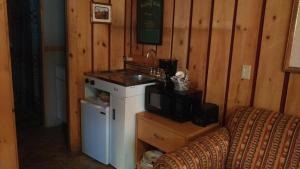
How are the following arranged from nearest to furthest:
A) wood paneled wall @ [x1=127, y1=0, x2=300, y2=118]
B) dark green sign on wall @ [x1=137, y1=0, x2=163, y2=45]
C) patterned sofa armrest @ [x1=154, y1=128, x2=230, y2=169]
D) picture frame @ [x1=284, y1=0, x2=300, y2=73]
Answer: patterned sofa armrest @ [x1=154, y1=128, x2=230, y2=169] < picture frame @ [x1=284, y1=0, x2=300, y2=73] < wood paneled wall @ [x1=127, y1=0, x2=300, y2=118] < dark green sign on wall @ [x1=137, y1=0, x2=163, y2=45]

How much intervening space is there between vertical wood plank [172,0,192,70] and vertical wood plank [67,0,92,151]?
3.19ft

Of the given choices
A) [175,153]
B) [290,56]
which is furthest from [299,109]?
[175,153]

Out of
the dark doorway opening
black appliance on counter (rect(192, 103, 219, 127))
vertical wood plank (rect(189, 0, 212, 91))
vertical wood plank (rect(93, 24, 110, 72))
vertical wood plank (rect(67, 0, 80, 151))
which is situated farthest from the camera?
the dark doorway opening

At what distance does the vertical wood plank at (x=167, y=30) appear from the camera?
2.70m

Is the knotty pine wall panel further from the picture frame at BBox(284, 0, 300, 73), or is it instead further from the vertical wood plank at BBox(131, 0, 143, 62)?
the picture frame at BBox(284, 0, 300, 73)

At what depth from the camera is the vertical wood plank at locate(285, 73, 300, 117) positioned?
186cm

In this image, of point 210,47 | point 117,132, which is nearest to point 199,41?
Result: point 210,47

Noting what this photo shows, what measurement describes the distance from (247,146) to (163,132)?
702mm

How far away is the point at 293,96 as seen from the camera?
188 centimetres

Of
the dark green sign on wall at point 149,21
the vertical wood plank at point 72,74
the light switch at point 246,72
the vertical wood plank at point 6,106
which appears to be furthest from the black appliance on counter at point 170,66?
the vertical wood plank at point 6,106

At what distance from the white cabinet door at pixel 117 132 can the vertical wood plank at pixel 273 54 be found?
1.25 meters

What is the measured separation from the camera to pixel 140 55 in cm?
310

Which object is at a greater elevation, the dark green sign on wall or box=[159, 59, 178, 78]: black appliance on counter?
the dark green sign on wall

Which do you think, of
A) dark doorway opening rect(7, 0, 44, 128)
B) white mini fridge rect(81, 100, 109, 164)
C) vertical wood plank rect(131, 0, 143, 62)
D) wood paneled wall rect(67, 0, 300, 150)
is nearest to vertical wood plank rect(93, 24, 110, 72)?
wood paneled wall rect(67, 0, 300, 150)
